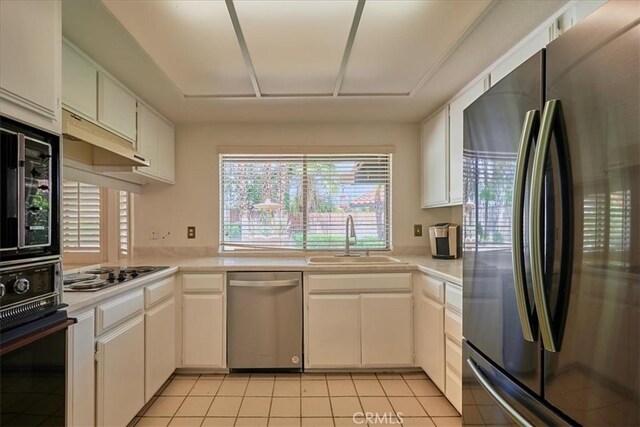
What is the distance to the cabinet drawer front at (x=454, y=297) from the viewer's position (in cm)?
181

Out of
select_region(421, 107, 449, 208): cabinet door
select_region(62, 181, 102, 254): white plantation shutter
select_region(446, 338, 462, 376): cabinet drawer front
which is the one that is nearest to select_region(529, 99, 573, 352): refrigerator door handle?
select_region(446, 338, 462, 376): cabinet drawer front

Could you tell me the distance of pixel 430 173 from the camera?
2842mm

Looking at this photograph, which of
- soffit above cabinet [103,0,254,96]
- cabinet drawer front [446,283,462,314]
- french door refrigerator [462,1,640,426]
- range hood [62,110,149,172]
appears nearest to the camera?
french door refrigerator [462,1,640,426]

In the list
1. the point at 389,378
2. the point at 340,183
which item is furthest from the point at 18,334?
the point at 340,183

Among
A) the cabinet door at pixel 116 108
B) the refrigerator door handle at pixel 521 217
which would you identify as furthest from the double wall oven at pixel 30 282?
the refrigerator door handle at pixel 521 217

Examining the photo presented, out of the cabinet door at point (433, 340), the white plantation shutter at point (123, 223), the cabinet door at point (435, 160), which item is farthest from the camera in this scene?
the white plantation shutter at point (123, 223)

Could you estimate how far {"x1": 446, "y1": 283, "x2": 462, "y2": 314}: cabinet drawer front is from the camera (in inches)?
71.3

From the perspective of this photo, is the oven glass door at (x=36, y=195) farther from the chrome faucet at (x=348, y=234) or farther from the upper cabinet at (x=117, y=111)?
the chrome faucet at (x=348, y=234)

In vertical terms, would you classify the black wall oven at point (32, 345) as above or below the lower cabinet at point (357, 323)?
above

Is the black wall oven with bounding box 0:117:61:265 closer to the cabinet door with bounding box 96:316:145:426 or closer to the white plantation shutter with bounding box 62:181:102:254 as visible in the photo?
the cabinet door with bounding box 96:316:145:426

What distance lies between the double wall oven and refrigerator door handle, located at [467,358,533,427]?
4.91 ft

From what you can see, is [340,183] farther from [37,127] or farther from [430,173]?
[37,127]

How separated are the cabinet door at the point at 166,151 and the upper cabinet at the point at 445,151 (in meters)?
2.29

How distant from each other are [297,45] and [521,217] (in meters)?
1.41
